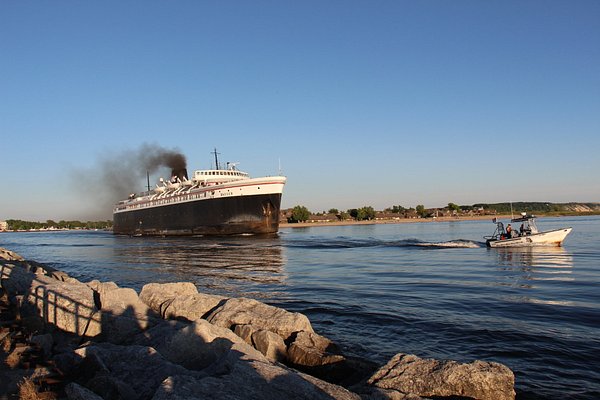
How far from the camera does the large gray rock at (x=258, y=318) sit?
8750 millimetres

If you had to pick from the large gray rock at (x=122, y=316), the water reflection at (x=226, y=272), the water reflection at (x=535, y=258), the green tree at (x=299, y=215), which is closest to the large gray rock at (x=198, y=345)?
the large gray rock at (x=122, y=316)

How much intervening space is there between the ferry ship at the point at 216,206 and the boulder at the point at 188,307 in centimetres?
4512

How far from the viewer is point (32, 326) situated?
8875 millimetres

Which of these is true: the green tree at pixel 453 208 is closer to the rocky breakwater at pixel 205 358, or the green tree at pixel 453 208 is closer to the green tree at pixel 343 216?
the green tree at pixel 343 216

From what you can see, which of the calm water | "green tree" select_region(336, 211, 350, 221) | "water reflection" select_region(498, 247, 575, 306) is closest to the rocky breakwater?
the calm water

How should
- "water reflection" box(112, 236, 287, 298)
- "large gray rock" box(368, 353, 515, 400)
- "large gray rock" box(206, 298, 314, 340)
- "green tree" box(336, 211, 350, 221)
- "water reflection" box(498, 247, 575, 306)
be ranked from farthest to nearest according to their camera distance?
1. "green tree" box(336, 211, 350, 221)
2. "water reflection" box(112, 236, 287, 298)
3. "water reflection" box(498, 247, 575, 306)
4. "large gray rock" box(206, 298, 314, 340)
5. "large gray rock" box(368, 353, 515, 400)

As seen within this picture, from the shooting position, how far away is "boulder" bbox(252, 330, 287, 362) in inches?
313

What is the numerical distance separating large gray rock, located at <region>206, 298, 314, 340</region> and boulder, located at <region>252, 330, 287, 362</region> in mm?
360

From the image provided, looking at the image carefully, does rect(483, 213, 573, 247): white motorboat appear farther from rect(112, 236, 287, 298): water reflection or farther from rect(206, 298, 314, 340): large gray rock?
rect(206, 298, 314, 340): large gray rock

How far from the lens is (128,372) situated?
598cm

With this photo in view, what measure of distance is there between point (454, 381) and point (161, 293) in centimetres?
795

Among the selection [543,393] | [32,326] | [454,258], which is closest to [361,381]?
[543,393]

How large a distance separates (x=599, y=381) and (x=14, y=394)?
8.68m

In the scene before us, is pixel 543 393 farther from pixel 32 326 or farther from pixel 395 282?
pixel 395 282
